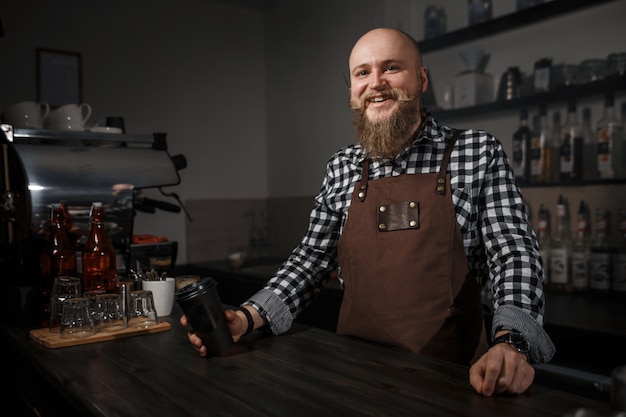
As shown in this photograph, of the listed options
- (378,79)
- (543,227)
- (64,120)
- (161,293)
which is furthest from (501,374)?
(64,120)

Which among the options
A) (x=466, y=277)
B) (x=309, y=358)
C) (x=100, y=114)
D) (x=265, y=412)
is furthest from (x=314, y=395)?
(x=100, y=114)

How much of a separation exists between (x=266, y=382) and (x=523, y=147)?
1.82 m

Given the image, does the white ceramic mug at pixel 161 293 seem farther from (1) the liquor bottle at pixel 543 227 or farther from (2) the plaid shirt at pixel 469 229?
(1) the liquor bottle at pixel 543 227

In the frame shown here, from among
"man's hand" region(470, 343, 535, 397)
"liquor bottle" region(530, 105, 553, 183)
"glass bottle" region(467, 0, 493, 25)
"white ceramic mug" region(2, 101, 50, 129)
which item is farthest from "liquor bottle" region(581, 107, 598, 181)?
"white ceramic mug" region(2, 101, 50, 129)

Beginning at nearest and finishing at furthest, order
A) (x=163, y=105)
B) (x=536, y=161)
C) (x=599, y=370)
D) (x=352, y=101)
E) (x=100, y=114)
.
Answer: (x=352, y=101), (x=599, y=370), (x=536, y=161), (x=100, y=114), (x=163, y=105)

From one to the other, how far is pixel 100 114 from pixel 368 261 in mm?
2512

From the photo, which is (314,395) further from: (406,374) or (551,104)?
(551,104)

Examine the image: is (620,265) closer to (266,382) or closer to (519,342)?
(519,342)

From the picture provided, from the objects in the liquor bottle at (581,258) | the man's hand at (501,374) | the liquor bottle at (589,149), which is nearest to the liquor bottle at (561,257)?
the liquor bottle at (581,258)

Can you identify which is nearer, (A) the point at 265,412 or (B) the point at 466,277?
(A) the point at 265,412

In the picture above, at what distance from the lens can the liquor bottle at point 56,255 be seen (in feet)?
5.08

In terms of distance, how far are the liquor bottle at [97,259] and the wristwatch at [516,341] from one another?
105 centimetres

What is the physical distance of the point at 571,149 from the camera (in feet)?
7.35

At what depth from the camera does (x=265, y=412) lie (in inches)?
33.0
